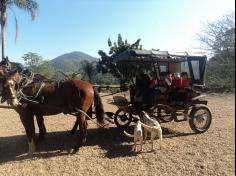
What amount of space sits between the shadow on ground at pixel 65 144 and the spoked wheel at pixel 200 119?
0.36 m

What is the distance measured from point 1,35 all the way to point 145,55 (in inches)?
580

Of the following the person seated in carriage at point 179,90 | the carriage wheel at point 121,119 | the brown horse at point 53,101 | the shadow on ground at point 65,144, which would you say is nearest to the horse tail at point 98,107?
the brown horse at point 53,101

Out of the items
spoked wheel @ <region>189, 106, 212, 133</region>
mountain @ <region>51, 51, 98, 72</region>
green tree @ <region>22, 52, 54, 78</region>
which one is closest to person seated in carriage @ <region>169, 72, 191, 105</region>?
spoked wheel @ <region>189, 106, 212, 133</region>

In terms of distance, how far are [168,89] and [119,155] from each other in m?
2.53

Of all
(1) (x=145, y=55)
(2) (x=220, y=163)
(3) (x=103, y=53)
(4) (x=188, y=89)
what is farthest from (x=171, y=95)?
(3) (x=103, y=53)

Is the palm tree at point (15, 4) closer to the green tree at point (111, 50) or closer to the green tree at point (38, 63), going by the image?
the green tree at point (111, 50)

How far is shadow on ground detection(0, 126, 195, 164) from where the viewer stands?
22.3 ft

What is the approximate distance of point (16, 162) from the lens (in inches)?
249

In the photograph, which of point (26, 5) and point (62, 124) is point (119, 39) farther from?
point (62, 124)

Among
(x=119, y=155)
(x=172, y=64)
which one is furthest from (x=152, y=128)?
(x=172, y=64)

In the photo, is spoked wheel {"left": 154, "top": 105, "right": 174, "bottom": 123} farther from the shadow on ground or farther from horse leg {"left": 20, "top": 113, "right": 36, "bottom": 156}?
horse leg {"left": 20, "top": 113, "right": 36, "bottom": 156}

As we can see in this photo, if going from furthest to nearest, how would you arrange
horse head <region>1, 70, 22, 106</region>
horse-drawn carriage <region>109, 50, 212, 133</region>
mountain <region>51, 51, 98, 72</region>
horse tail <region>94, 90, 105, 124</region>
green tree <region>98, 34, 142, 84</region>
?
1. mountain <region>51, 51, 98, 72</region>
2. green tree <region>98, 34, 142, 84</region>
3. horse-drawn carriage <region>109, 50, 212, 133</region>
4. horse tail <region>94, 90, 105, 124</region>
5. horse head <region>1, 70, 22, 106</region>

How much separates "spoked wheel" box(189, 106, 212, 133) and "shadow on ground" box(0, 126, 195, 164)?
364 millimetres

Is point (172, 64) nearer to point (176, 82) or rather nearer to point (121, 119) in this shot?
point (176, 82)
